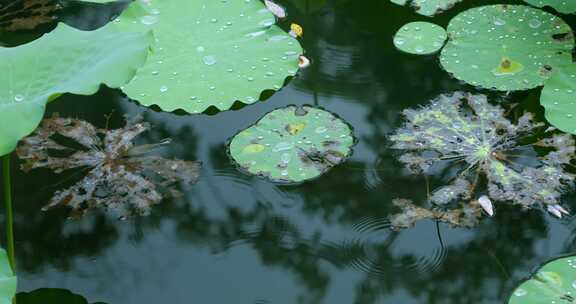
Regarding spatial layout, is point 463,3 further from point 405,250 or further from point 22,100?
point 22,100

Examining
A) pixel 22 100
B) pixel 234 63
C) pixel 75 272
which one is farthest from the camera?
pixel 234 63

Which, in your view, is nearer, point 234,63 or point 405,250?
point 405,250

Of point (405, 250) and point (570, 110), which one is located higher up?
point (570, 110)

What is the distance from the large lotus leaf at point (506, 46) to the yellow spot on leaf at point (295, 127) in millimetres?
585

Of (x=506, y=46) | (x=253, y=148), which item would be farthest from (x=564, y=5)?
(x=253, y=148)

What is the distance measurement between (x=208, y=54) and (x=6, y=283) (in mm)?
1301

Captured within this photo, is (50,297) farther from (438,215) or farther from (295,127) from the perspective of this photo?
(438,215)

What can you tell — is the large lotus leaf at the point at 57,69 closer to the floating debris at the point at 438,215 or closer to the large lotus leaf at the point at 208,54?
the large lotus leaf at the point at 208,54

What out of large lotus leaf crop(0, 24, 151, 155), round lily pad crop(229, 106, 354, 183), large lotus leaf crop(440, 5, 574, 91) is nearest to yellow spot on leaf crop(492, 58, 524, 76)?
large lotus leaf crop(440, 5, 574, 91)

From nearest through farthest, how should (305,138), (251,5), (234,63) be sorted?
(305,138) → (234,63) → (251,5)

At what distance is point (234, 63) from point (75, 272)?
898 mm

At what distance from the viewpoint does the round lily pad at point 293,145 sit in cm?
243

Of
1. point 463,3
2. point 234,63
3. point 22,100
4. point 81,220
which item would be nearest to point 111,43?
point 22,100

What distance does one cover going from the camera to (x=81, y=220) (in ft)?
7.70
